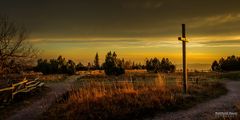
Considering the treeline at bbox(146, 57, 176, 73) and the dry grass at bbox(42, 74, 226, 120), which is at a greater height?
the treeline at bbox(146, 57, 176, 73)

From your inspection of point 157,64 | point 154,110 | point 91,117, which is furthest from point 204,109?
point 157,64

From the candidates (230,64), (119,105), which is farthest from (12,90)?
(230,64)

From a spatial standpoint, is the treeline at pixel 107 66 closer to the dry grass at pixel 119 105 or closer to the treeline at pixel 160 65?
the treeline at pixel 160 65

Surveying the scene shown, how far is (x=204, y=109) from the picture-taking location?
16.3 m

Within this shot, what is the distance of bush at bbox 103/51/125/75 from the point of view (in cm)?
5909

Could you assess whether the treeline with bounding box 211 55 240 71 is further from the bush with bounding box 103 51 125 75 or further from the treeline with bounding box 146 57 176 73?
the bush with bounding box 103 51 125 75

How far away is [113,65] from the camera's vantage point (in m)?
60.5

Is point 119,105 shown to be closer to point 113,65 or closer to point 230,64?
point 113,65

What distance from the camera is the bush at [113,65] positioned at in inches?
2326

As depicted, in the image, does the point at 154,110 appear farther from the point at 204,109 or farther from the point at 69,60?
the point at 69,60

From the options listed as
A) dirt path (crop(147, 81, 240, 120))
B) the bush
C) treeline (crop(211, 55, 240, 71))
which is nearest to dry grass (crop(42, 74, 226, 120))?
dirt path (crop(147, 81, 240, 120))

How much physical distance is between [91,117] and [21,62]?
48.3 feet

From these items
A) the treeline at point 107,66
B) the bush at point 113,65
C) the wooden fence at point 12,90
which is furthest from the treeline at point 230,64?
the wooden fence at point 12,90

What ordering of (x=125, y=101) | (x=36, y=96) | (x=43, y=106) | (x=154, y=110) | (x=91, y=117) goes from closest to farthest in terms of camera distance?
(x=91, y=117), (x=154, y=110), (x=125, y=101), (x=43, y=106), (x=36, y=96)
